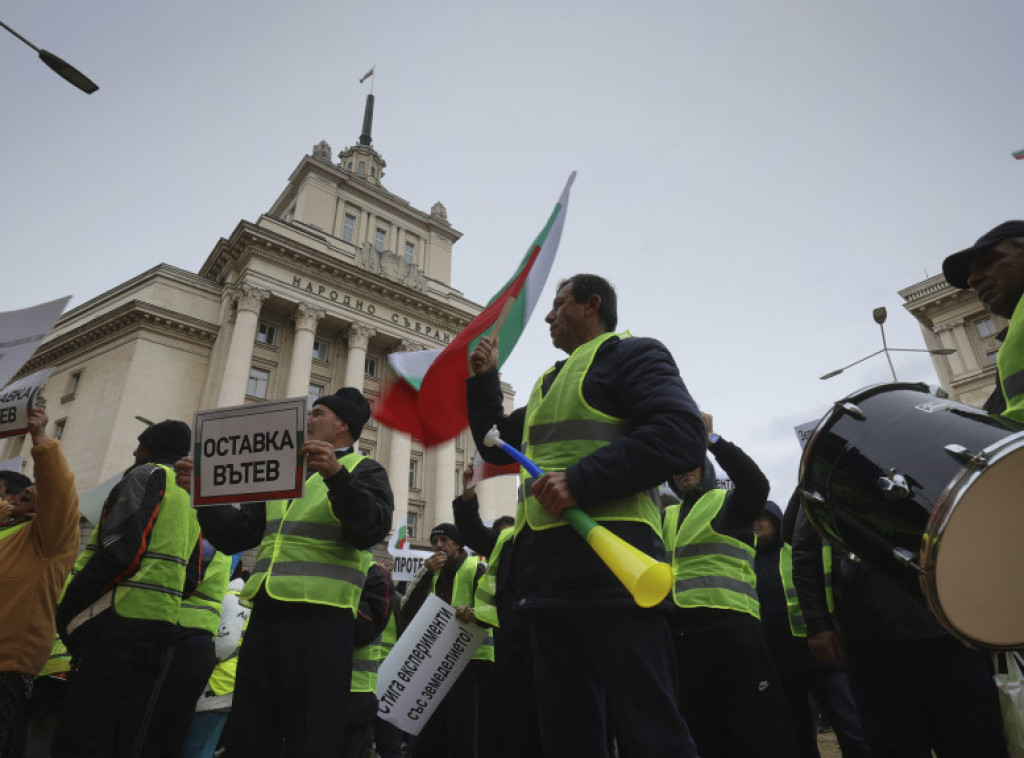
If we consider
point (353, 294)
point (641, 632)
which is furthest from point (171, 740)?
point (353, 294)

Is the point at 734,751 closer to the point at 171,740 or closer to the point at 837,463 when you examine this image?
the point at 837,463

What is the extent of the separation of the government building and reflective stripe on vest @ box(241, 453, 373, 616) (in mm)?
25886

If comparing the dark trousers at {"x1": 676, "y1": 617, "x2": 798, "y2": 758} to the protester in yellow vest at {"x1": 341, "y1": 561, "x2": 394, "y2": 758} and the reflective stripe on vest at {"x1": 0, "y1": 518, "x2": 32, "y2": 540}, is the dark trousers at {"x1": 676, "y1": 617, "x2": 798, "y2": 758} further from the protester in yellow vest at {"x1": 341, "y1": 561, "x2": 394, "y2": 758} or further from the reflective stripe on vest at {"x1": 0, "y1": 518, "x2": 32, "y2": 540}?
the reflective stripe on vest at {"x1": 0, "y1": 518, "x2": 32, "y2": 540}

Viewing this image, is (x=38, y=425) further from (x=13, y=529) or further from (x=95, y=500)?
(x=95, y=500)

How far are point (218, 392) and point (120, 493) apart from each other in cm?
2769

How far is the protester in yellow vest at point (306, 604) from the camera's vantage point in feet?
9.12

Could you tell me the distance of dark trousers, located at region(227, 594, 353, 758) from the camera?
9.02 feet

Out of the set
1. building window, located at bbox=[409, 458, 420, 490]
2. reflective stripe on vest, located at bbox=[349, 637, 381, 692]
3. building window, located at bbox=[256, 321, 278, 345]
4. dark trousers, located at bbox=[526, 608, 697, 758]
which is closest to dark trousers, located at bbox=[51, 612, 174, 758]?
reflective stripe on vest, located at bbox=[349, 637, 381, 692]

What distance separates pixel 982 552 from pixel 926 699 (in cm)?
157

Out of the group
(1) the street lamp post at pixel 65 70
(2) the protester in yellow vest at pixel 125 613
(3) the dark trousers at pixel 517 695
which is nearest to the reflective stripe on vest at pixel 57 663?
(2) the protester in yellow vest at pixel 125 613

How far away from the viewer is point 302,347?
31234 millimetres

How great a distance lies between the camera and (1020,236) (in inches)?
91.0

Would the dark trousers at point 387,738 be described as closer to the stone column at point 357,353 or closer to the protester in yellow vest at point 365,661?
the protester in yellow vest at point 365,661

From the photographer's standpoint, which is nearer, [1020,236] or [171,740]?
[1020,236]
